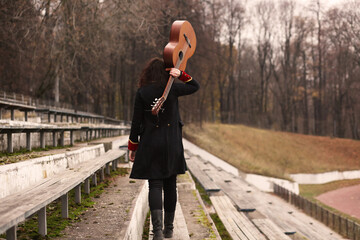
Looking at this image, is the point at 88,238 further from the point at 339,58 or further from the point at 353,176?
the point at 339,58

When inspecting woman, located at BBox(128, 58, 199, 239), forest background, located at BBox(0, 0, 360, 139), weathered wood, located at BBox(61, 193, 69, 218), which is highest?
forest background, located at BBox(0, 0, 360, 139)

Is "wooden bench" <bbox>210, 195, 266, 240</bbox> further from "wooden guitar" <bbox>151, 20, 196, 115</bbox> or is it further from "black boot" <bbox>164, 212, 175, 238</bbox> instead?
"wooden guitar" <bbox>151, 20, 196, 115</bbox>

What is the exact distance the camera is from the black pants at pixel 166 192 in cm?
367

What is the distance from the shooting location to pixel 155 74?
3840mm

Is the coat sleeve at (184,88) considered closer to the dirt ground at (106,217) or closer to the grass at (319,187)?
the dirt ground at (106,217)

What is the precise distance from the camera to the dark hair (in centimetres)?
383

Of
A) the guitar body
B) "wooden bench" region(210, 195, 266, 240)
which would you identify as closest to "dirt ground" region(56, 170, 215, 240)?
"wooden bench" region(210, 195, 266, 240)

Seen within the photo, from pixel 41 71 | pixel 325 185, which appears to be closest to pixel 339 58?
pixel 325 185

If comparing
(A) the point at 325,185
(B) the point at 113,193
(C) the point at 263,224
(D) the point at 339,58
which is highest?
(D) the point at 339,58

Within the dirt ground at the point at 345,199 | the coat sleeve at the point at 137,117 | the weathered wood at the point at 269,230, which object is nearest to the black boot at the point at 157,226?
the coat sleeve at the point at 137,117

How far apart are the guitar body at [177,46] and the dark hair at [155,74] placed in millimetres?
87

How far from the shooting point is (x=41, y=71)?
1262 inches

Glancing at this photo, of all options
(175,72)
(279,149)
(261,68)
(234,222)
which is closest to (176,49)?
(175,72)

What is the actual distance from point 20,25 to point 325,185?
19297 millimetres
